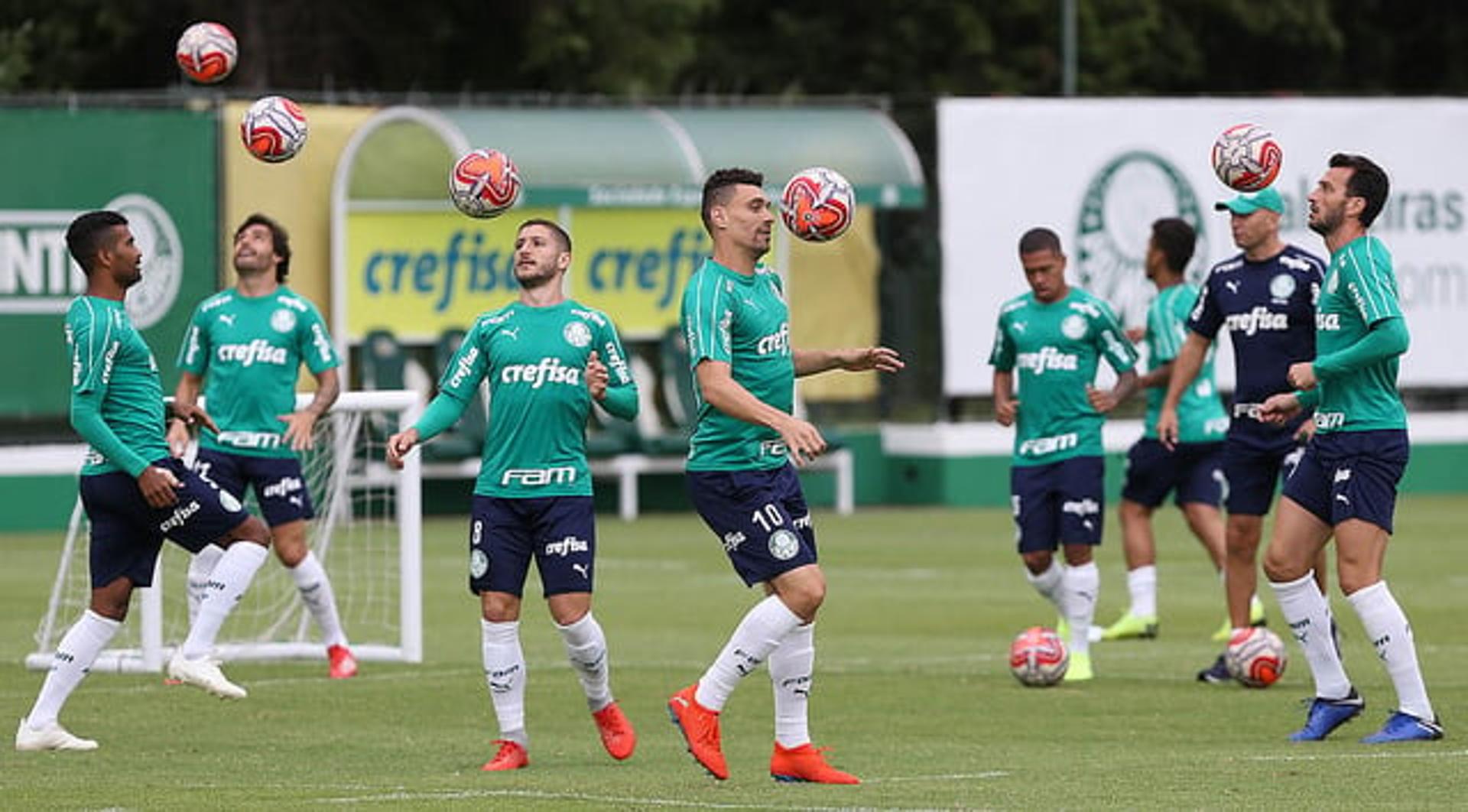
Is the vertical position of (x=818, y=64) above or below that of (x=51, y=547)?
above

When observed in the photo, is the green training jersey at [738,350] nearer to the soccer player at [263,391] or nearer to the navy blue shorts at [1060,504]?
the navy blue shorts at [1060,504]

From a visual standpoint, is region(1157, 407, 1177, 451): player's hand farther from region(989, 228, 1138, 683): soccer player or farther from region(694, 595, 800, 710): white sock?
region(694, 595, 800, 710): white sock

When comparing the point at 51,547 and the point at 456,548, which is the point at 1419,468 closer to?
the point at 456,548

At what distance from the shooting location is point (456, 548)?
87.7ft

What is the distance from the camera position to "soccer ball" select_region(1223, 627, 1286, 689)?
16016mm

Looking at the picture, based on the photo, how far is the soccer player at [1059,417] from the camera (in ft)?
55.8

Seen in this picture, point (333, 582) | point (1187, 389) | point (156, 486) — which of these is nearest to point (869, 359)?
point (156, 486)

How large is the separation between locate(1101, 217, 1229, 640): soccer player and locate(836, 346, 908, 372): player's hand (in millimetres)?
6484

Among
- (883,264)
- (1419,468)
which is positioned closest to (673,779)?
(883,264)

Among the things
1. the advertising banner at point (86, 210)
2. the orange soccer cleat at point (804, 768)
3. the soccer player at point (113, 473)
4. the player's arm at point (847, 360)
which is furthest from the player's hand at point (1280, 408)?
the advertising banner at point (86, 210)

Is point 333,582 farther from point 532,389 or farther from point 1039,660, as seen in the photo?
point 532,389

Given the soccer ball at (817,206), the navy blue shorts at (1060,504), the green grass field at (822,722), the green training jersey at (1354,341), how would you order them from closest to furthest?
the green grass field at (822,722), the soccer ball at (817,206), the green training jersey at (1354,341), the navy blue shorts at (1060,504)

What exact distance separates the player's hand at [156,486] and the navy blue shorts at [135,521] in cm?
11

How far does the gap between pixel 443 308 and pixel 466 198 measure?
17.3 m
